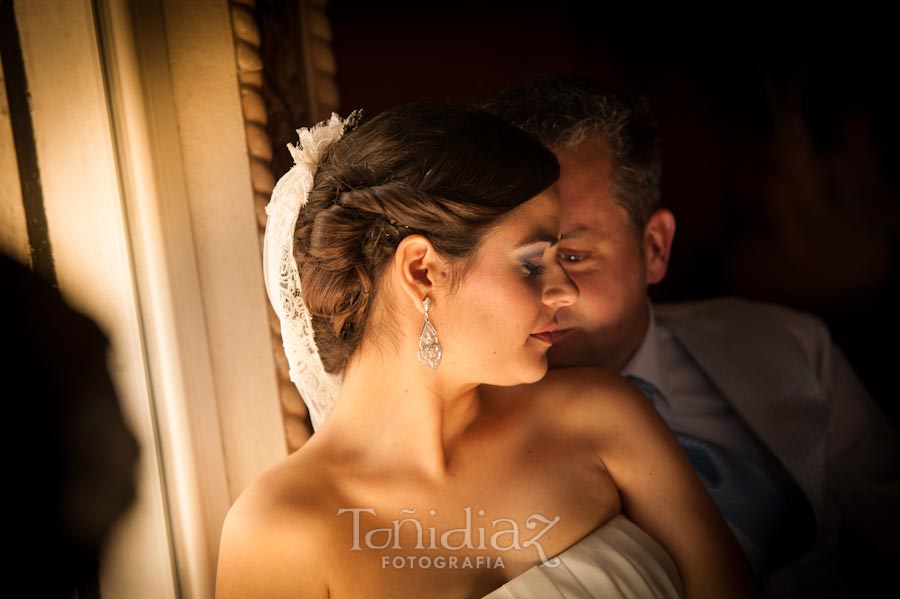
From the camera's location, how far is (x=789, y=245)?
2.44 m

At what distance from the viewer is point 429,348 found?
41.9 inches

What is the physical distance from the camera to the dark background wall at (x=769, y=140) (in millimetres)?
2232

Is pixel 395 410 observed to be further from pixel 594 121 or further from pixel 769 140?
pixel 769 140

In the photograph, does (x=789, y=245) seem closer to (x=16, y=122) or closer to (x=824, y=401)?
(x=824, y=401)

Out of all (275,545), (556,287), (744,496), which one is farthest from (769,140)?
(275,545)

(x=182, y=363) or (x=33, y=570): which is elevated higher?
(x=182, y=363)

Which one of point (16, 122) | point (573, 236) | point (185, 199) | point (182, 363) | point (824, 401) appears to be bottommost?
point (824, 401)

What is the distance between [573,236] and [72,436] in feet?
3.18

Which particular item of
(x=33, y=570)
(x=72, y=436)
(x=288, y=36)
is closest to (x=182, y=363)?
(x=72, y=436)

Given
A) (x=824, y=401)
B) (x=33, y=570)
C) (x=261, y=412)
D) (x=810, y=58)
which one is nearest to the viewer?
(x=33, y=570)

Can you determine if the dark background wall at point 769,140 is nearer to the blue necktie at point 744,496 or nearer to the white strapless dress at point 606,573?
the blue necktie at point 744,496

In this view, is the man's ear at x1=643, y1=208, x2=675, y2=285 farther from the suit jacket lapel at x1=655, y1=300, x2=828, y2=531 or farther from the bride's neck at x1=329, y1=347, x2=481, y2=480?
the bride's neck at x1=329, y1=347, x2=481, y2=480

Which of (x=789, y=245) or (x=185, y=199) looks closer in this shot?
(x=185, y=199)

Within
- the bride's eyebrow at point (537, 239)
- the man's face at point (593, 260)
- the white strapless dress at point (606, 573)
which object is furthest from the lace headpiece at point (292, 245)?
the man's face at point (593, 260)
